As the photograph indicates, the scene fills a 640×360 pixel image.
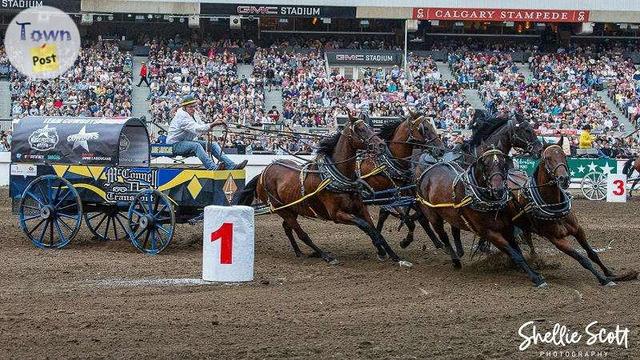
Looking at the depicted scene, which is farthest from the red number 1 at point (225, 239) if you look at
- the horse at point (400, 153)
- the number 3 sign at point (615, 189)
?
the number 3 sign at point (615, 189)

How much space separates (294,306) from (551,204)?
10.5 feet

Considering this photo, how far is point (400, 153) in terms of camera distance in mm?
13828

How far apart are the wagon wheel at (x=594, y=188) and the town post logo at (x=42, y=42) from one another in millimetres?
20706

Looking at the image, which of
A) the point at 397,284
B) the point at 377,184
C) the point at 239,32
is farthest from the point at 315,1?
the point at 397,284

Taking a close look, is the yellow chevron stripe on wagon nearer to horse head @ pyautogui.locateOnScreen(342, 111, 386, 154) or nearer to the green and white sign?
horse head @ pyautogui.locateOnScreen(342, 111, 386, 154)

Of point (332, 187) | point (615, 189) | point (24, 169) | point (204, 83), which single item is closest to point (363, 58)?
point (204, 83)

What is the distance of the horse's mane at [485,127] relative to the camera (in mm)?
12117

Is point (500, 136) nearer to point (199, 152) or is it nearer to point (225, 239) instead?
point (225, 239)

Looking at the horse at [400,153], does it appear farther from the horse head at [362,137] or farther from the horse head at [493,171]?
the horse head at [493,171]

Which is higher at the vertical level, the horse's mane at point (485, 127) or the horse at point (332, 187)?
the horse's mane at point (485, 127)

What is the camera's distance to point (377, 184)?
14188mm

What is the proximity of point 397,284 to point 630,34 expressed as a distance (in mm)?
37201

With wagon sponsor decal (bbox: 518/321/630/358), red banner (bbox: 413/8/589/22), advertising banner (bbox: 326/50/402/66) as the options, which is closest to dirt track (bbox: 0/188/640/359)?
wagon sponsor decal (bbox: 518/321/630/358)

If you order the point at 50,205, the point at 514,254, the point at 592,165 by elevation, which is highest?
the point at 514,254
